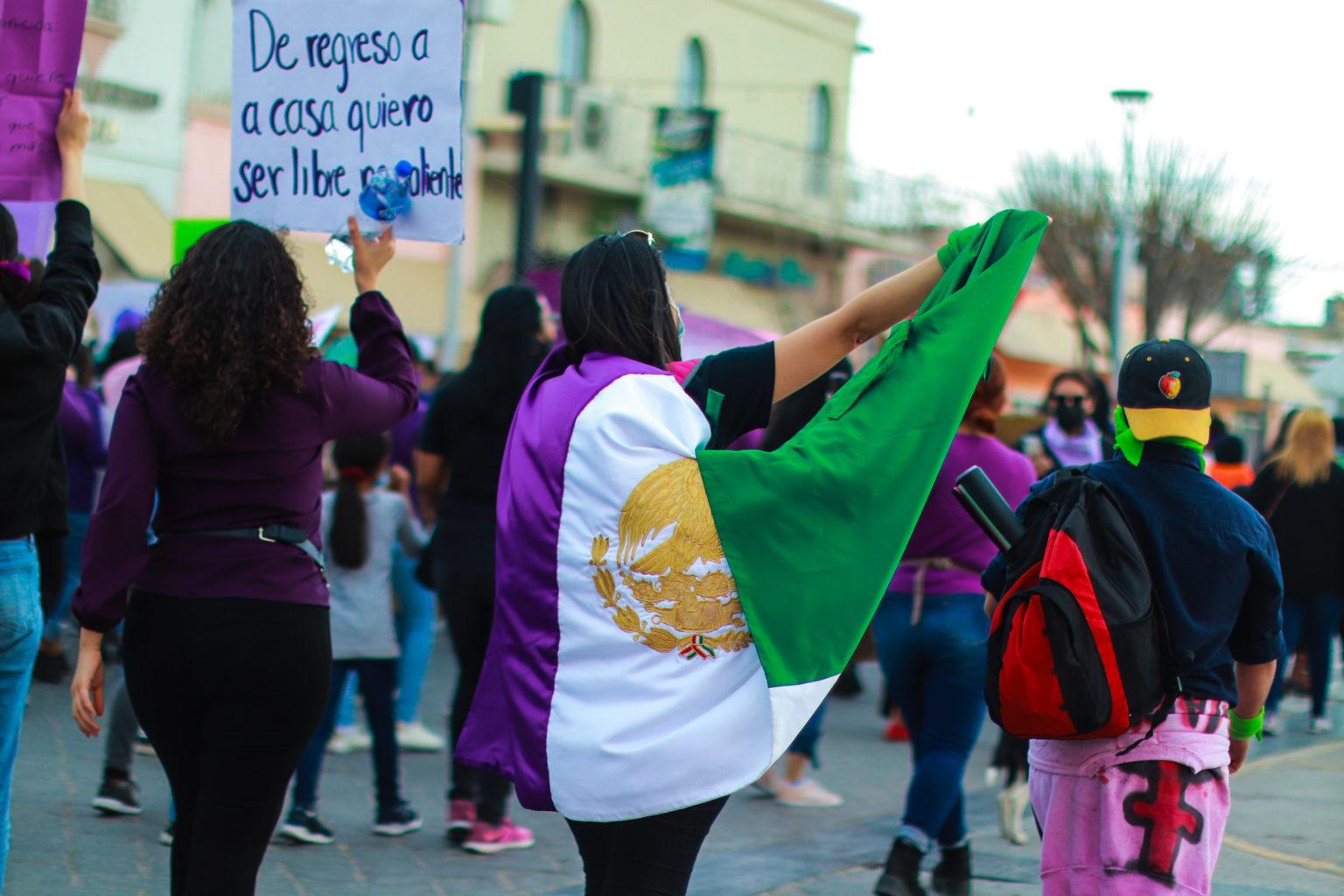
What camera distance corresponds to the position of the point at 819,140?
3425cm

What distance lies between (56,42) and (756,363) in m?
2.38

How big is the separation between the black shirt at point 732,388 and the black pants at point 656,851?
2.32 ft

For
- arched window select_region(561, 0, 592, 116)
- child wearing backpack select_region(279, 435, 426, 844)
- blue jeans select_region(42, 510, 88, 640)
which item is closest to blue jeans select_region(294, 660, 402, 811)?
child wearing backpack select_region(279, 435, 426, 844)

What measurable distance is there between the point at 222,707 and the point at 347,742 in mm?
4600

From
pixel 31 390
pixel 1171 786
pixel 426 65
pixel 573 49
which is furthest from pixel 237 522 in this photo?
pixel 573 49

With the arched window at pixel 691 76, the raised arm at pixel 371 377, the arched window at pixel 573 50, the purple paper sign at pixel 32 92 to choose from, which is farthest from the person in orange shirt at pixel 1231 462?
the arched window at pixel 691 76

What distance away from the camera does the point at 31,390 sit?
386cm

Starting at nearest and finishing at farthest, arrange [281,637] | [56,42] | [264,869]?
[281,637]
[56,42]
[264,869]

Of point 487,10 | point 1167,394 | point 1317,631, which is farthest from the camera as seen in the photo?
point 487,10

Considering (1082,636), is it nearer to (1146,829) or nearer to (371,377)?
(1146,829)

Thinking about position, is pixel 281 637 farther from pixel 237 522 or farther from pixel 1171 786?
pixel 1171 786

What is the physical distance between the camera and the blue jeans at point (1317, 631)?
32.6ft

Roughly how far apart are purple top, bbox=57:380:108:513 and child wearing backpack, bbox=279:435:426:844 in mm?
2492

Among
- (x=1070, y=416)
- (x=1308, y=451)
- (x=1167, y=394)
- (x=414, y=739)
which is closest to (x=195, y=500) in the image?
(x=1167, y=394)
